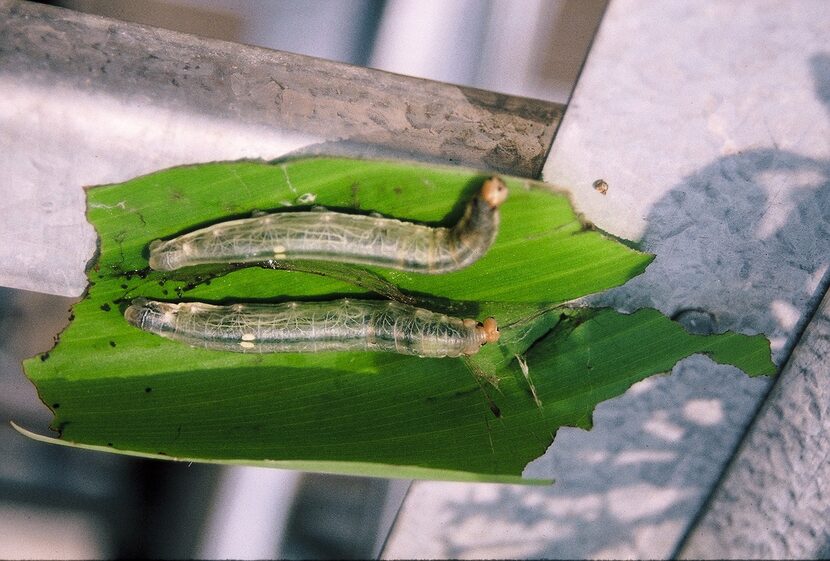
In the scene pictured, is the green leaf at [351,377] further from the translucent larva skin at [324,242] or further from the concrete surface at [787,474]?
the concrete surface at [787,474]

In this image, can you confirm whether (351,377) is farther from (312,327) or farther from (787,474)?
(787,474)

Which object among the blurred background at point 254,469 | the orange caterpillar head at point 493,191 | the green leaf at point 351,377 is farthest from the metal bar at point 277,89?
the blurred background at point 254,469

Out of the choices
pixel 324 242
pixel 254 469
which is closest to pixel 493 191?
pixel 324 242

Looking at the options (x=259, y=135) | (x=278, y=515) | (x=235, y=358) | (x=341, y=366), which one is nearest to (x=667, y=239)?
(x=341, y=366)

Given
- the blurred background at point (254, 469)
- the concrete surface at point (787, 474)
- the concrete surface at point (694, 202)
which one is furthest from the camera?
the blurred background at point (254, 469)

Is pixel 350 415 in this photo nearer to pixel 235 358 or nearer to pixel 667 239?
pixel 235 358

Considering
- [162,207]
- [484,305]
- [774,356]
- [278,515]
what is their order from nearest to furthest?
[162,207], [484,305], [774,356], [278,515]
